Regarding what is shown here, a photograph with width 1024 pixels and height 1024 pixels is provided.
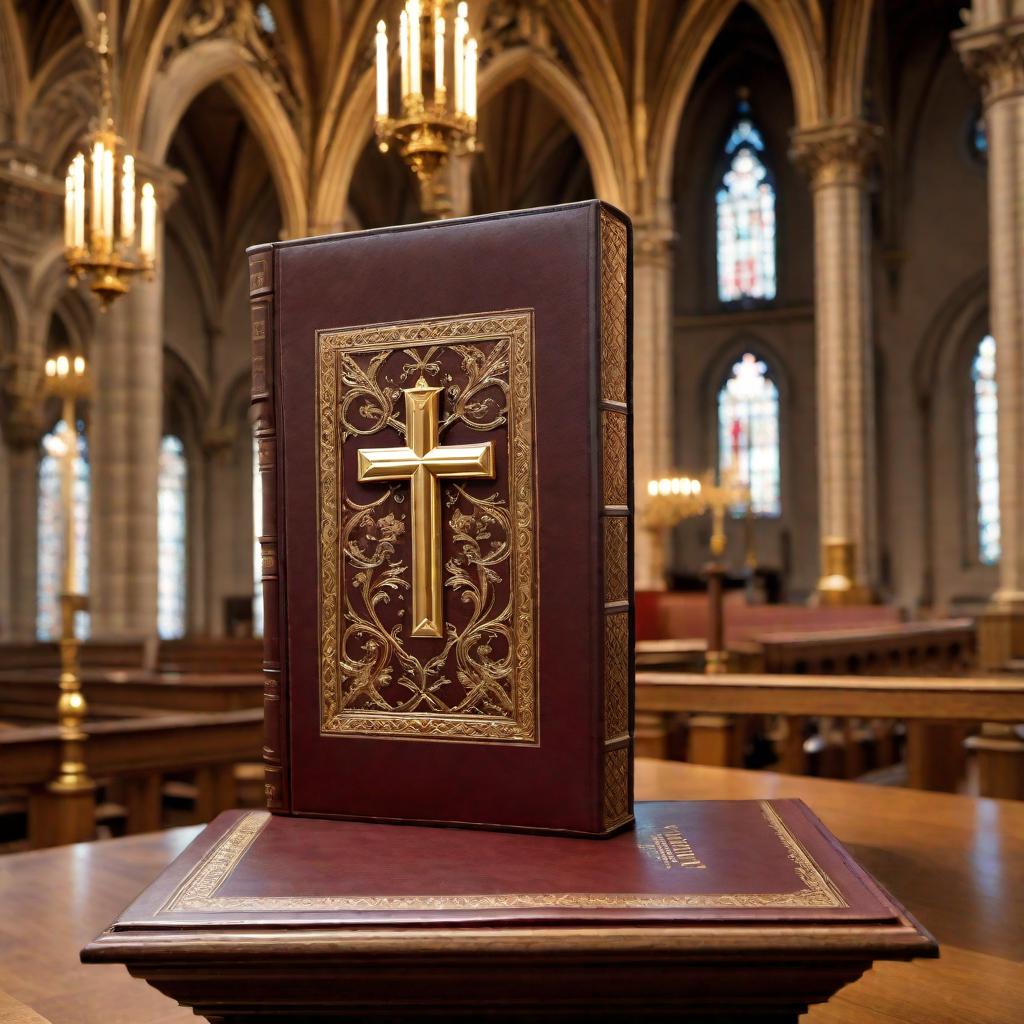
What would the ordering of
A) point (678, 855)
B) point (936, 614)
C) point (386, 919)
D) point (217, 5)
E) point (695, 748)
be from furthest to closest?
point (936, 614), point (217, 5), point (695, 748), point (678, 855), point (386, 919)

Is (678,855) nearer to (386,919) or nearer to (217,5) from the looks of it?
(386,919)

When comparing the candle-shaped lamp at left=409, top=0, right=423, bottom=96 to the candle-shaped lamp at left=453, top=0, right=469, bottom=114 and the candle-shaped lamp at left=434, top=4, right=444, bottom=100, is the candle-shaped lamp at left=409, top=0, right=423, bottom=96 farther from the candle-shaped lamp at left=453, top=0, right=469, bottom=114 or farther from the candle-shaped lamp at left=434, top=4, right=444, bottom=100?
the candle-shaped lamp at left=453, top=0, right=469, bottom=114

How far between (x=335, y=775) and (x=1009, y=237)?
1085cm

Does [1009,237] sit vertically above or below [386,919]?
above

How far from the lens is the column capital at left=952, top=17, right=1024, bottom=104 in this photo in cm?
1115

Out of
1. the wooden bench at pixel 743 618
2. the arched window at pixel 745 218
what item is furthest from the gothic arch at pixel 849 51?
the arched window at pixel 745 218

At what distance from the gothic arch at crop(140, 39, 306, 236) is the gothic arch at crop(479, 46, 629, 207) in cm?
266

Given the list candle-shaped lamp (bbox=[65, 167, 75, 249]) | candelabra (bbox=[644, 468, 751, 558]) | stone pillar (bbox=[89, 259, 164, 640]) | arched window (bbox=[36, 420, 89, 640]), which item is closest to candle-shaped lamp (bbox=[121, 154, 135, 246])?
candle-shaped lamp (bbox=[65, 167, 75, 249])

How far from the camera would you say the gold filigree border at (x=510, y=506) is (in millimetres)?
1570

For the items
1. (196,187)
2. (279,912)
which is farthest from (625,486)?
(196,187)

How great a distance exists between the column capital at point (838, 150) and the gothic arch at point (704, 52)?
0.21m

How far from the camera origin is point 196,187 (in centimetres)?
2348

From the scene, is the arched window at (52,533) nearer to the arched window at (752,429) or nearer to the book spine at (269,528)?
the arched window at (752,429)

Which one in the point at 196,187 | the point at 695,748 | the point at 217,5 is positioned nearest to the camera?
the point at 695,748
